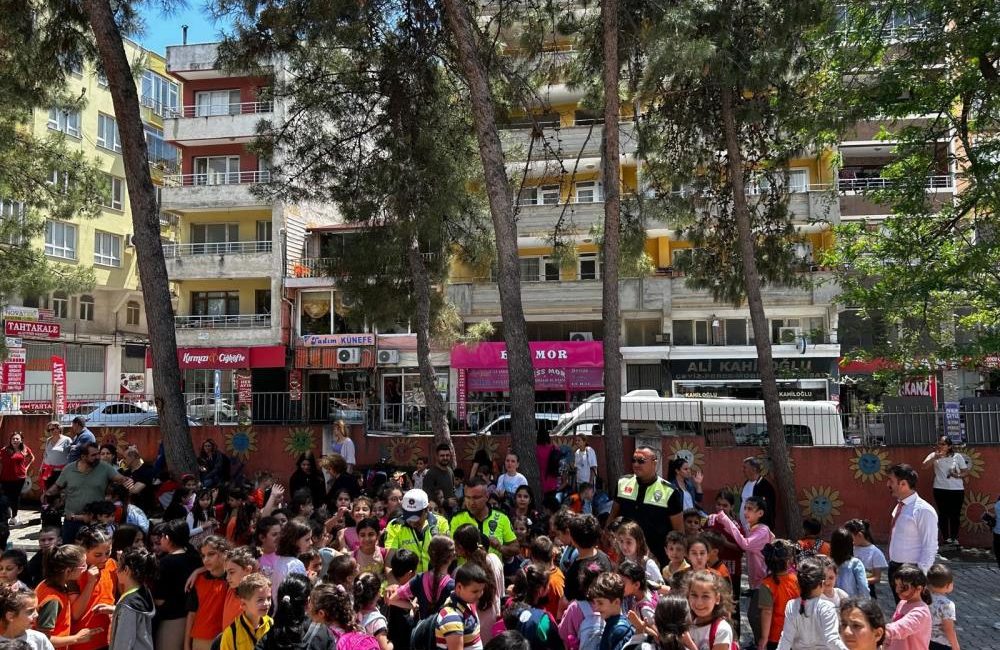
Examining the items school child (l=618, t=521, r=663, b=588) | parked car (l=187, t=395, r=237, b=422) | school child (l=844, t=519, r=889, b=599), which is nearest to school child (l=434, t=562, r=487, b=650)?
school child (l=618, t=521, r=663, b=588)

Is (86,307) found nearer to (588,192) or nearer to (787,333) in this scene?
(588,192)

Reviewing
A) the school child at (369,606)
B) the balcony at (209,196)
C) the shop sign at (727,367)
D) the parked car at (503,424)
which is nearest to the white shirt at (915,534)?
the school child at (369,606)

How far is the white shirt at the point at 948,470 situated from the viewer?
1273 centimetres

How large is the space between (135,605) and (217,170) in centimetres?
3180

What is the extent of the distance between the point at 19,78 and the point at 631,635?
15.2 meters

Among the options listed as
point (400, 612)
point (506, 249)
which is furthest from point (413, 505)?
point (506, 249)

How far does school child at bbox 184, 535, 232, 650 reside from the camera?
554 centimetres

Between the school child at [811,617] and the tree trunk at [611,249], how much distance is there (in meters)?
7.23

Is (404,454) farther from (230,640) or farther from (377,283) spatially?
(230,640)

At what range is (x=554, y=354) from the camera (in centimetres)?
2941

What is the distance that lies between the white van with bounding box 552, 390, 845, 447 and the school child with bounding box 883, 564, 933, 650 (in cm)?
919

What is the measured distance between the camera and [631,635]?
15.0 feet

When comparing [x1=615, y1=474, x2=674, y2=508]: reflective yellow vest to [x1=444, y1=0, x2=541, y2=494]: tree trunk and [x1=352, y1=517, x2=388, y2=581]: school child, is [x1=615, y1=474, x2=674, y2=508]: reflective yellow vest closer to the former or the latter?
[x1=352, y1=517, x2=388, y2=581]: school child

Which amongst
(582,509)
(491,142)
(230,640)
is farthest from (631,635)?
(491,142)
